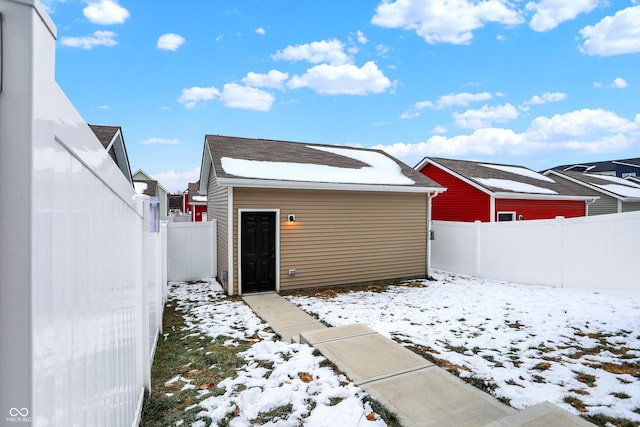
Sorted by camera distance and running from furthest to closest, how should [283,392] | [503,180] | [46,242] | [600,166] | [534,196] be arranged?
[600,166] < [503,180] < [534,196] < [283,392] < [46,242]

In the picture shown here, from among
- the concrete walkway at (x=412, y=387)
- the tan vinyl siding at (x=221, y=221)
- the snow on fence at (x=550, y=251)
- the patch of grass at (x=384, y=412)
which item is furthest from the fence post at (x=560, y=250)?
the tan vinyl siding at (x=221, y=221)

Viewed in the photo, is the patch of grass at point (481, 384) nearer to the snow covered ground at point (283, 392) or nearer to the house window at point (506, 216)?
A: the snow covered ground at point (283, 392)

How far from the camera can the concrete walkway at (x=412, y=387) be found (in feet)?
9.02

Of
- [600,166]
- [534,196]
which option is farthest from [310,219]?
[600,166]

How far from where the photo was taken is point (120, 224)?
75.1 inches

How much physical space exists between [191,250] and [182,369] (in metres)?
5.81

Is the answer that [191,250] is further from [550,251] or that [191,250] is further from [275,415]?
[550,251]

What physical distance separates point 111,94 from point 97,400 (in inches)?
614

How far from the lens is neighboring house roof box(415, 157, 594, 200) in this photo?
12.4 meters

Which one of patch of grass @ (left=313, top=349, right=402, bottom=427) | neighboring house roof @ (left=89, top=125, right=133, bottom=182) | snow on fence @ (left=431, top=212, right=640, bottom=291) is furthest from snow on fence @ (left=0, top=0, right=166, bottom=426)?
snow on fence @ (left=431, top=212, right=640, bottom=291)

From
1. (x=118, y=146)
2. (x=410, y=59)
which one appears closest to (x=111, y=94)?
(x=118, y=146)

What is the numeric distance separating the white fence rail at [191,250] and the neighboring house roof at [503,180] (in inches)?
387

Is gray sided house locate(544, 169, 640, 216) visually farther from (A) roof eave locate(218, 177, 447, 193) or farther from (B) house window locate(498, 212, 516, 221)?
(A) roof eave locate(218, 177, 447, 193)

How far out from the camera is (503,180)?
1389 cm
